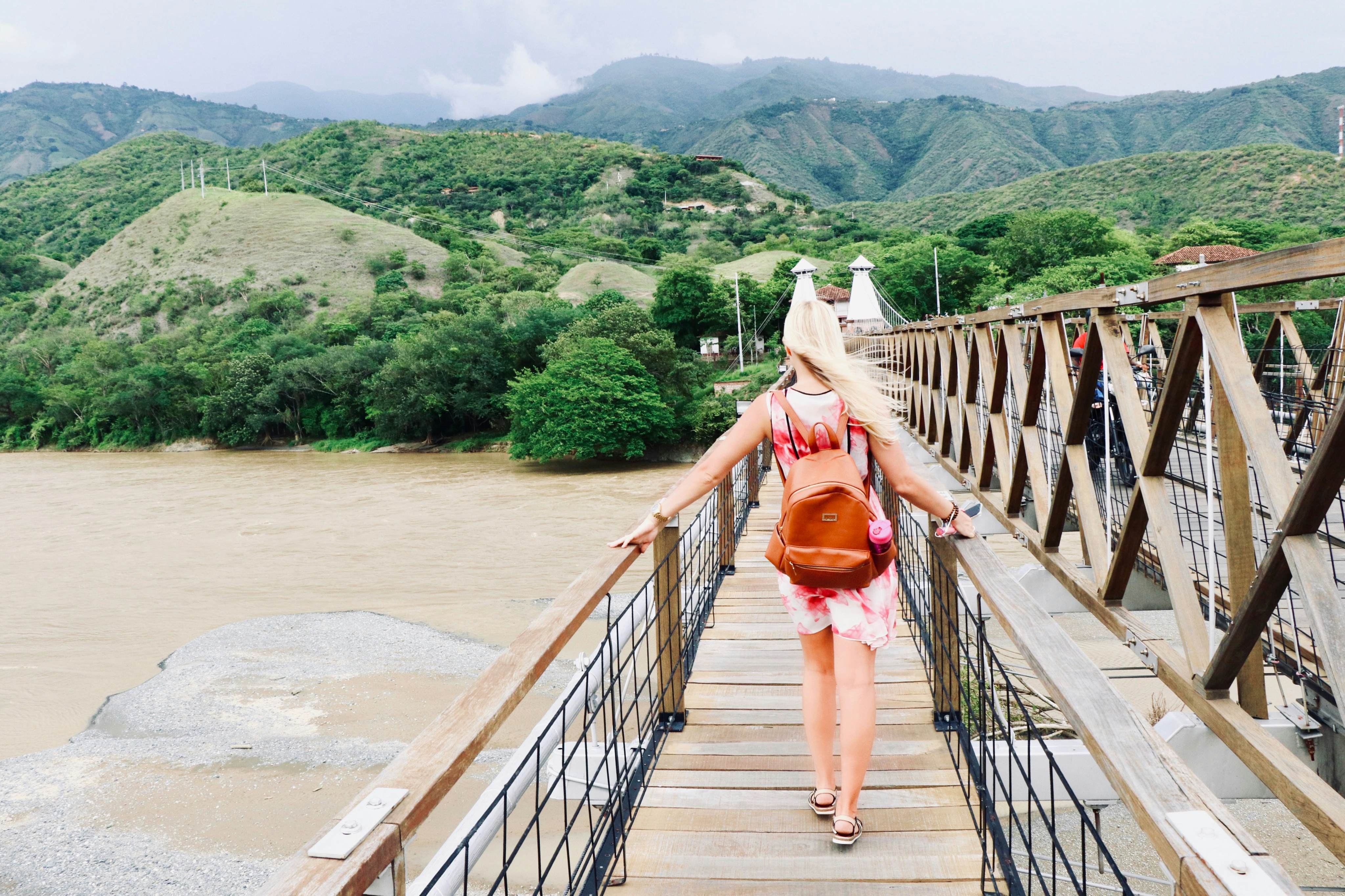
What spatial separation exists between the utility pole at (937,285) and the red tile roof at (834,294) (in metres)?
3.75

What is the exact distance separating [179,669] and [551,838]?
745 cm

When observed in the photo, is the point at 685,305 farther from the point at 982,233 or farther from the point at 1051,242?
the point at 982,233

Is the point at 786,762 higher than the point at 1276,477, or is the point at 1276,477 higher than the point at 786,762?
the point at 1276,477

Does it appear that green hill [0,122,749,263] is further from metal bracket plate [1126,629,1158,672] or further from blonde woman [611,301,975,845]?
blonde woman [611,301,975,845]

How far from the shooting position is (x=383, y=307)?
51531 mm

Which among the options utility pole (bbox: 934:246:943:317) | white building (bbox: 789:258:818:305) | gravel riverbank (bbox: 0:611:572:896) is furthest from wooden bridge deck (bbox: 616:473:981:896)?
utility pole (bbox: 934:246:943:317)

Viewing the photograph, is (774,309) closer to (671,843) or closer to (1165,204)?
(1165,204)

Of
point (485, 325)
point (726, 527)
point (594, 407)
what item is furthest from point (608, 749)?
point (485, 325)

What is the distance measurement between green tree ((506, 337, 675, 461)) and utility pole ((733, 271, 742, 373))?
6.45m

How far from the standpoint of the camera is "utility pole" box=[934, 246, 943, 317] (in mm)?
34438

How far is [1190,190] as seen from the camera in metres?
57.5

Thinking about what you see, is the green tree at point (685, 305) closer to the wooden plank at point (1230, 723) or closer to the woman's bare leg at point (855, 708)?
the wooden plank at point (1230, 723)

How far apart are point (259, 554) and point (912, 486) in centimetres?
2003

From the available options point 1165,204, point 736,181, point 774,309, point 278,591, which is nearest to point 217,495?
point 278,591
